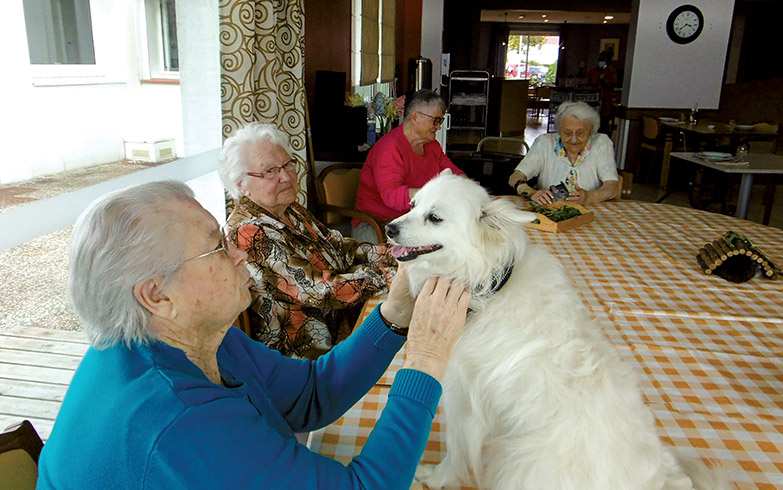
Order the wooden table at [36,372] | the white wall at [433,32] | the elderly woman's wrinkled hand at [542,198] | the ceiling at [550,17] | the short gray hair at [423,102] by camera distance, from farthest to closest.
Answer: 1. the ceiling at [550,17]
2. the white wall at [433,32]
3. the short gray hair at [423,102]
4. the elderly woman's wrinkled hand at [542,198]
5. the wooden table at [36,372]

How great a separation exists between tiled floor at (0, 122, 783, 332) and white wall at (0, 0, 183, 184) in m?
0.04

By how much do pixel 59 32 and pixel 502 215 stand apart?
1.68 meters

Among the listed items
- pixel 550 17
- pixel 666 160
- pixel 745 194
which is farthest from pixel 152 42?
pixel 550 17

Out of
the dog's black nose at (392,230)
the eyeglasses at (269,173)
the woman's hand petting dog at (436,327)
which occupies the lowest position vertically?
the woman's hand petting dog at (436,327)

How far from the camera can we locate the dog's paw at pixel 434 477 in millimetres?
1033

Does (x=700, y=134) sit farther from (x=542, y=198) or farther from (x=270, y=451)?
(x=270, y=451)

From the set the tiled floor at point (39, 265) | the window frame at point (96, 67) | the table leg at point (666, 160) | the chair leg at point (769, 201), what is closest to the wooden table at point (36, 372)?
the tiled floor at point (39, 265)

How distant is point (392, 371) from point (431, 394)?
1.57 ft

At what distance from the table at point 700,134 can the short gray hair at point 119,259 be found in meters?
6.83

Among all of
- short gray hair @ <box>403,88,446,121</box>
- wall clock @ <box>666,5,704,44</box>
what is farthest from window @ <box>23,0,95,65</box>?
wall clock @ <box>666,5,704,44</box>

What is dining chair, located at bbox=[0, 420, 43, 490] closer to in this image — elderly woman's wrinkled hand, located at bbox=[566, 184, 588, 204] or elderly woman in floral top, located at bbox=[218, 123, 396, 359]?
elderly woman in floral top, located at bbox=[218, 123, 396, 359]

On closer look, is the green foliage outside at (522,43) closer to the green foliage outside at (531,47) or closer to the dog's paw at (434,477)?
the green foliage outside at (531,47)

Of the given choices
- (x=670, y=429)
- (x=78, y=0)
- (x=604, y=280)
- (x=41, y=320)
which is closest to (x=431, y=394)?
(x=670, y=429)

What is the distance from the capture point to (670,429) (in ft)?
3.82
